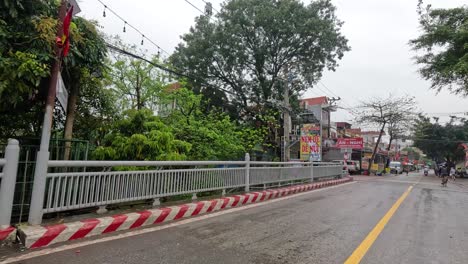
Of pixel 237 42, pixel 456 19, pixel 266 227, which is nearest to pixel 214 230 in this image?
pixel 266 227

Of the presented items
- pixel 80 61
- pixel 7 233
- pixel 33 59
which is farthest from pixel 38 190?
pixel 80 61

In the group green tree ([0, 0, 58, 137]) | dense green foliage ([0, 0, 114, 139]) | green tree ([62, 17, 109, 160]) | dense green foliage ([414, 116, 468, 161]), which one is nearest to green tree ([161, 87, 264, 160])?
dense green foliage ([0, 0, 114, 139])

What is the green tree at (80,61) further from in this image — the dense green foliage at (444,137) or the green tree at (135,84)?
the dense green foliage at (444,137)

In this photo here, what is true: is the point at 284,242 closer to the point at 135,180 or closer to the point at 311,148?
the point at 135,180

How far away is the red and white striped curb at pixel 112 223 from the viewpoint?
4257 mm

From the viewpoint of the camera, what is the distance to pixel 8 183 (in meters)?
4.23

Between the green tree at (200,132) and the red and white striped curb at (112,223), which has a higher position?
the green tree at (200,132)

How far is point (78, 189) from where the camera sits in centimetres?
512

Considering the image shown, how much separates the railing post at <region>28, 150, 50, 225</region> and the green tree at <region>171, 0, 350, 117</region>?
16.5m

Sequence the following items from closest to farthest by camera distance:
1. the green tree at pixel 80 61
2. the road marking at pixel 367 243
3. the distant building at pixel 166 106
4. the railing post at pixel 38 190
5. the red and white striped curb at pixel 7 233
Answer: the red and white striped curb at pixel 7 233, the road marking at pixel 367 243, the railing post at pixel 38 190, the green tree at pixel 80 61, the distant building at pixel 166 106

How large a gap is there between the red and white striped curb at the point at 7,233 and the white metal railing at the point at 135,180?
0.45 m

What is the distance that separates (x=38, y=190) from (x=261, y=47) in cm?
1971

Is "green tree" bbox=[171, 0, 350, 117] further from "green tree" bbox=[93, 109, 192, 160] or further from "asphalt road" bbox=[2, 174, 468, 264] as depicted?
"asphalt road" bbox=[2, 174, 468, 264]

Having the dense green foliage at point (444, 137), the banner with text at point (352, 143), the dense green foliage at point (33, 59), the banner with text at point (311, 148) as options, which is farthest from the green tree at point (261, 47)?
the dense green foliage at point (444, 137)
